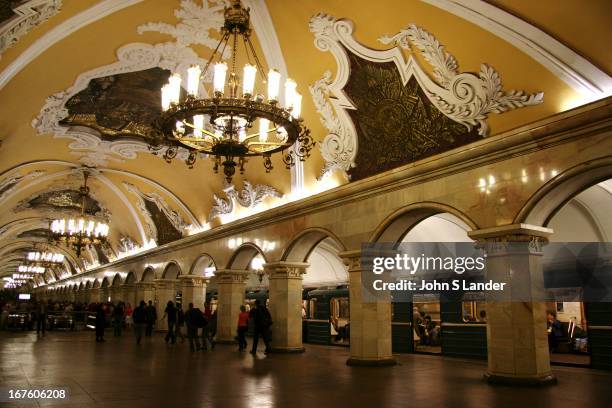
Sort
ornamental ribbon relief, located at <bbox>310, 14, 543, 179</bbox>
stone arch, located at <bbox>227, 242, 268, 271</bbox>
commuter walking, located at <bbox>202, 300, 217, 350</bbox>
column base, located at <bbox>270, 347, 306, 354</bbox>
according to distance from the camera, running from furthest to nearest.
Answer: stone arch, located at <bbox>227, 242, 268, 271</bbox>, commuter walking, located at <bbox>202, 300, 217, 350</bbox>, column base, located at <bbox>270, 347, 306, 354</bbox>, ornamental ribbon relief, located at <bbox>310, 14, 543, 179</bbox>

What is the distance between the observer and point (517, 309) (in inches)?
287

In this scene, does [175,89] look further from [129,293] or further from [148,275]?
[129,293]

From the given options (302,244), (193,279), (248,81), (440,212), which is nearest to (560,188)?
(440,212)

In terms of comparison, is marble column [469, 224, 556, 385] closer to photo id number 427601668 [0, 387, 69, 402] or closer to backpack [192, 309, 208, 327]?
photo id number 427601668 [0, 387, 69, 402]

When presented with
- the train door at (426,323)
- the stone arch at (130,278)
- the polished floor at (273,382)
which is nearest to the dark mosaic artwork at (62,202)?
→ the stone arch at (130,278)

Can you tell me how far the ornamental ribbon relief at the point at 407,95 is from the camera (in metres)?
7.92

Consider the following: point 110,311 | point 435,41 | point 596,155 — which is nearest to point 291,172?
point 435,41

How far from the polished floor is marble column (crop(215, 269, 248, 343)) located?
412cm

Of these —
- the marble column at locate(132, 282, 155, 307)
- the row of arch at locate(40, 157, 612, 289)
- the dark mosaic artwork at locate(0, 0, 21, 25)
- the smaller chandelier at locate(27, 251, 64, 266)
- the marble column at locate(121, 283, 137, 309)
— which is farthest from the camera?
the smaller chandelier at locate(27, 251, 64, 266)

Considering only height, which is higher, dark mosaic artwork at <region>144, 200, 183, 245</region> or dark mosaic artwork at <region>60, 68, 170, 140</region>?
dark mosaic artwork at <region>60, 68, 170, 140</region>

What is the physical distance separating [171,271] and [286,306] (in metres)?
9.75

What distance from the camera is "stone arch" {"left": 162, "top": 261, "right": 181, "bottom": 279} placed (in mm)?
20078

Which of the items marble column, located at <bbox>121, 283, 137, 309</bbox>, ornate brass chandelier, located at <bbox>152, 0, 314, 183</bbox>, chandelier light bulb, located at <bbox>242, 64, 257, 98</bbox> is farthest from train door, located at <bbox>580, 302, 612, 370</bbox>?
marble column, located at <bbox>121, 283, 137, 309</bbox>

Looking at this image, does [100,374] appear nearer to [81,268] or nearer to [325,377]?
[325,377]
